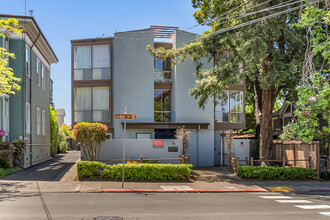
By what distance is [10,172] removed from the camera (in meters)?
16.9

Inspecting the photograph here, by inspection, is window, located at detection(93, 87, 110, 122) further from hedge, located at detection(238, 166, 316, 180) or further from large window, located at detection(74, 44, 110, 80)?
hedge, located at detection(238, 166, 316, 180)

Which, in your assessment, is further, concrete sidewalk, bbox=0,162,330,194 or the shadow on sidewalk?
the shadow on sidewalk

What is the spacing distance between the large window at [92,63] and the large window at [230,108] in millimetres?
8289

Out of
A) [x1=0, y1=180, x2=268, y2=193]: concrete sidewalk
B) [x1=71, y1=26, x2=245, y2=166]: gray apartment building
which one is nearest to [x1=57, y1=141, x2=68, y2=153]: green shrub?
[x1=71, y1=26, x2=245, y2=166]: gray apartment building

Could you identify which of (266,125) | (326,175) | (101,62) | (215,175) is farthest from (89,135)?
(326,175)

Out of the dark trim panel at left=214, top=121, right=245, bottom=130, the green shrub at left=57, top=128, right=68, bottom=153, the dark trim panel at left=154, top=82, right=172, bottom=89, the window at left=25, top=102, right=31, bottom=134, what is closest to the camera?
the window at left=25, top=102, right=31, bottom=134

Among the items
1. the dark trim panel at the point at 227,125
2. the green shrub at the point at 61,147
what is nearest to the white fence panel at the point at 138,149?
the dark trim panel at the point at 227,125

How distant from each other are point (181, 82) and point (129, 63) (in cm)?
374

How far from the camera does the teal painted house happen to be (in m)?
19.3

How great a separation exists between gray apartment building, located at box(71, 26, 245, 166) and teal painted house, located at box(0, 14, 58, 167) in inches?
96.3

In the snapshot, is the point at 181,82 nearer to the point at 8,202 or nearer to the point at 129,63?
the point at 129,63

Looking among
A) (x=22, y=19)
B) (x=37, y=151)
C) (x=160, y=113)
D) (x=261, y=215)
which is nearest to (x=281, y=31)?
(x=160, y=113)

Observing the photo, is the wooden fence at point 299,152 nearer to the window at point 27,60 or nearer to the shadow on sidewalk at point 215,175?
the shadow on sidewalk at point 215,175

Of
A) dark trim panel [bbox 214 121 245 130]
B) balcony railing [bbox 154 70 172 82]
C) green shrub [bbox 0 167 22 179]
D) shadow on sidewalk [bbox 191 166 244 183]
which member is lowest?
shadow on sidewalk [bbox 191 166 244 183]
